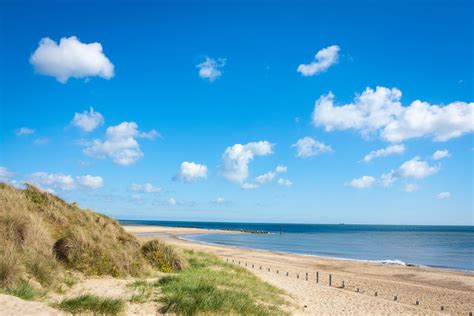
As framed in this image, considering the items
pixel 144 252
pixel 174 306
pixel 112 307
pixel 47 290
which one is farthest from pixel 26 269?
pixel 144 252

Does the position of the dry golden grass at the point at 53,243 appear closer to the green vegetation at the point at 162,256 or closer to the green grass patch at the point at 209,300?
the green vegetation at the point at 162,256

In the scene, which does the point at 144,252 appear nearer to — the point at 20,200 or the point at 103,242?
the point at 103,242

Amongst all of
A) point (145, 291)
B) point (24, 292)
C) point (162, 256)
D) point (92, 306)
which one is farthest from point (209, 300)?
point (162, 256)

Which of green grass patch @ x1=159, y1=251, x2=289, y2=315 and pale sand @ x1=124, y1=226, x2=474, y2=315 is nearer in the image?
green grass patch @ x1=159, y1=251, x2=289, y2=315

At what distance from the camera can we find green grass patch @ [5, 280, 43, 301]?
404 inches

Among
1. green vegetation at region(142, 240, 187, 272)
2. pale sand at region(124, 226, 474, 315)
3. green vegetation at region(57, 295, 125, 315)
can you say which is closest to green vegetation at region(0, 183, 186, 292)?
green vegetation at region(142, 240, 187, 272)

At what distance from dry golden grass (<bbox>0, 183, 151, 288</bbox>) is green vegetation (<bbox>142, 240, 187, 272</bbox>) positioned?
1.51ft

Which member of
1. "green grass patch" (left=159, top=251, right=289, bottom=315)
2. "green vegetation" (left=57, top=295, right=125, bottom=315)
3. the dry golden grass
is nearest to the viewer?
"green vegetation" (left=57, top=295, right=125, bottom=315)

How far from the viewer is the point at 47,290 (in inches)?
465

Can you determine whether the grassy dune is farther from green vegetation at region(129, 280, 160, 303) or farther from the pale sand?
the pale sand

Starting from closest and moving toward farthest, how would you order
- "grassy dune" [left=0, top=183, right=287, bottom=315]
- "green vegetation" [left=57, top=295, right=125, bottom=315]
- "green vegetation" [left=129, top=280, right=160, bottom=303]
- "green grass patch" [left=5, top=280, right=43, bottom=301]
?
"green vegetation" [left=57, top=295, right=125, bottom=315] → "green grass patch" [left=5, top=280, right=43, bottom=301] → "grassy dune" [left=0, top=183, right=287, bottom=315] → "green vegetation" [left=129, top=280, right=160, bottom=303]

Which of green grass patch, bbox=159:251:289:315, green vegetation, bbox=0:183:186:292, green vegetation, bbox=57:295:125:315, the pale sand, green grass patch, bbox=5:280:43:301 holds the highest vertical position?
green vegetation, bbox=0:183:186:292

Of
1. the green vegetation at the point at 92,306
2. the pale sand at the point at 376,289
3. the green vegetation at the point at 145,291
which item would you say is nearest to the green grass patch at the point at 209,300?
the green vegetation at the point at 145,291

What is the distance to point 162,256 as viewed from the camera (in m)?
20.5
